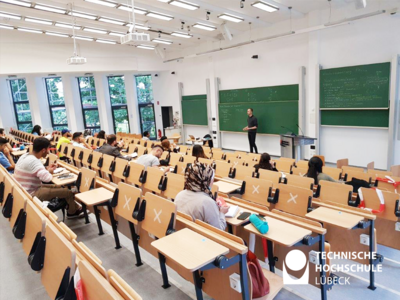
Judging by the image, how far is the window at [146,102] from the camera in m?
15.3

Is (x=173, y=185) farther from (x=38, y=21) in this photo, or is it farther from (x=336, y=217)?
(x=38, y=21)

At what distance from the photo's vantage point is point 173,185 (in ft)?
12.3

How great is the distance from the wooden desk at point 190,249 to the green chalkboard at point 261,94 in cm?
767

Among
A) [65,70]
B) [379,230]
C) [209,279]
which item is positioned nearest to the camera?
[209,279]

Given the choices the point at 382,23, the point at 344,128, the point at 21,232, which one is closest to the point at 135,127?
the point at 344,128

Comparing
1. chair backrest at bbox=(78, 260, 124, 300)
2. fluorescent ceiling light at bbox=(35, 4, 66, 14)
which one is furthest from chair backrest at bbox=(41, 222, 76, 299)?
fluorescent ceiling light at bbox=(35, 4, 66, 14)

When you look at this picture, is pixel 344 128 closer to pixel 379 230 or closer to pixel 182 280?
pixel 379 230

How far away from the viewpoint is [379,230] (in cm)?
327

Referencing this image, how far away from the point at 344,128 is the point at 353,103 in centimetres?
76

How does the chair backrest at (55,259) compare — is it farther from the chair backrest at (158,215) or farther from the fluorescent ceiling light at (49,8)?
the fluorescent ceiling light at (49,8)

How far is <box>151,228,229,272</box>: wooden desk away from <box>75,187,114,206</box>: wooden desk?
1352 mm

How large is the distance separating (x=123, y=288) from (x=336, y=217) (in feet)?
6.48

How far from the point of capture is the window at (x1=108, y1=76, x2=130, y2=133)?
1529 cm

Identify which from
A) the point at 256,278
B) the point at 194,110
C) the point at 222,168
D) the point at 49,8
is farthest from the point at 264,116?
the point at 256,278
